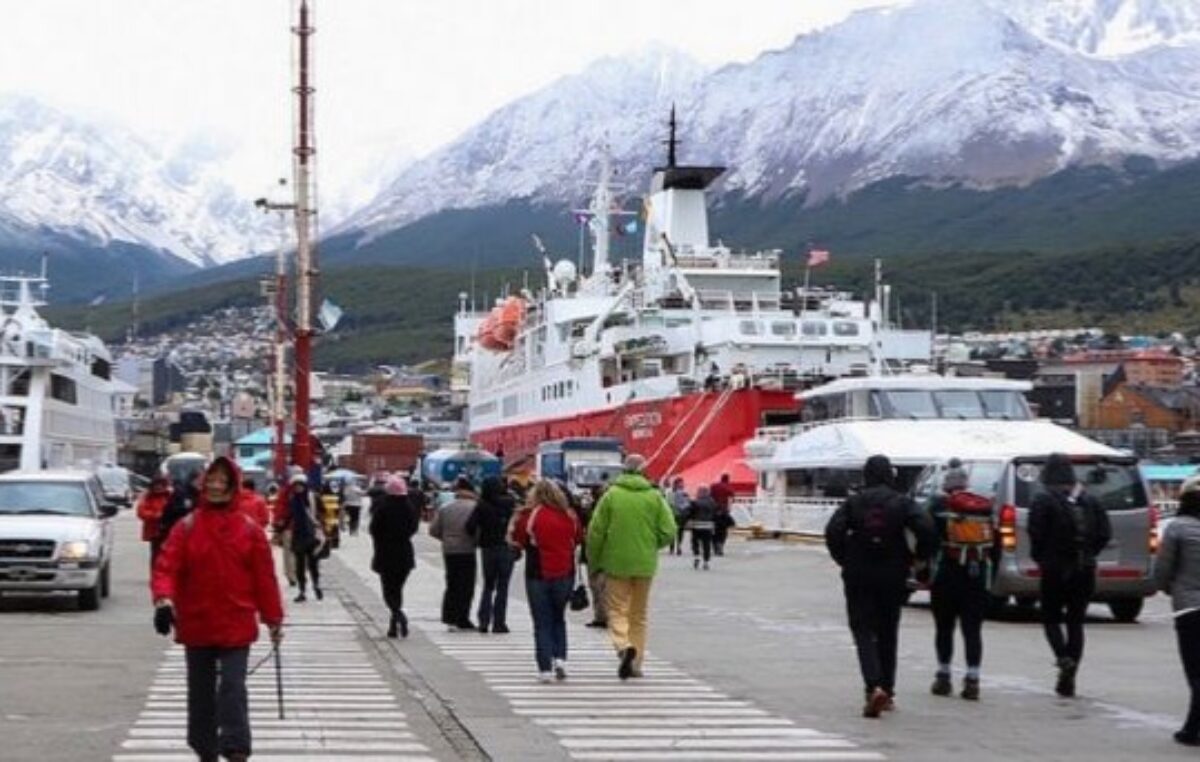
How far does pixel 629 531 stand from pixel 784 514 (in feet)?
106

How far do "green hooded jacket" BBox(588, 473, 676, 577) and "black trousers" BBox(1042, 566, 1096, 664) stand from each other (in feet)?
10.2

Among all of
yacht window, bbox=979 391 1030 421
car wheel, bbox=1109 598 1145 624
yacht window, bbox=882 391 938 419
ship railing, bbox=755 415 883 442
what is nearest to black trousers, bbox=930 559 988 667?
car wheel, bbox=1109 598 1145 624

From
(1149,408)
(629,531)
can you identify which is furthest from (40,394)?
(1149,408)

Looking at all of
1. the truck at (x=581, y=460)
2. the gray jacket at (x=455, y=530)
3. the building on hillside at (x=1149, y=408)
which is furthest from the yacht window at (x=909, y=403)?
the building on hillside at (x=1149, y=408)

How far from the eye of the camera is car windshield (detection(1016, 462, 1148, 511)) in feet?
75.0

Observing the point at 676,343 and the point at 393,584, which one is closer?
the point at 393,584

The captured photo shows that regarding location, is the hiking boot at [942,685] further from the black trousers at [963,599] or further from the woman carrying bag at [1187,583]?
the woman carrying bag at [1187,583]

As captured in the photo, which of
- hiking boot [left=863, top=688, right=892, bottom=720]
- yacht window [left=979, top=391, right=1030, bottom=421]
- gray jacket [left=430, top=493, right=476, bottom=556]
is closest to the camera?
hiking boot [left=863, top=688, right=892, bottom=720]

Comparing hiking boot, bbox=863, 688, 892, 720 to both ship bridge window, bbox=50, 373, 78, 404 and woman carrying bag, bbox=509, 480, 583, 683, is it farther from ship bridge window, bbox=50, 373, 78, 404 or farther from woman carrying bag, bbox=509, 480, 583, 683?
ship bridge window, bbox=50, 373, 78, 404

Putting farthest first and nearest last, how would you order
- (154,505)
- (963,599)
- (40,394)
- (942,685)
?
1. (40,394)
2. (154,505)
3. (942,685)
4. (963,599)

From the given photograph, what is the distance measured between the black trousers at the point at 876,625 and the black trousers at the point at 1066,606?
5.87 feet

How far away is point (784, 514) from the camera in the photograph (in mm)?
49312

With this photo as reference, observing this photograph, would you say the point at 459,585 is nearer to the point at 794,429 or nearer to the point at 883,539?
the point at 883,539

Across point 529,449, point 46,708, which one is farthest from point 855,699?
point 529,449
